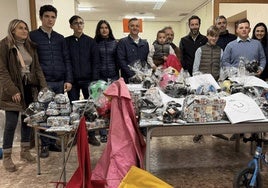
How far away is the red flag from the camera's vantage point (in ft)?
5.89

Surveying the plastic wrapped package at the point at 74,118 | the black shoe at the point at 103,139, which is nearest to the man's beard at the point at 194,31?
the black shoe at the point at 103,139

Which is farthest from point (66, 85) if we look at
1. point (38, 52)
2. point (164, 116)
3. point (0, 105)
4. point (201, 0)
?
point (201, 0)

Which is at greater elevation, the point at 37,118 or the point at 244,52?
the point at 244,52

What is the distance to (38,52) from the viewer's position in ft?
9.06

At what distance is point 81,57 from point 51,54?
0.33 meters

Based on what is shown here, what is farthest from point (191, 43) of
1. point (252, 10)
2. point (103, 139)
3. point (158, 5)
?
point (158, 5)

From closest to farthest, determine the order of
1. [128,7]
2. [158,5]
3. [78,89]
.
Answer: [78,89] < [158,5] < [128,7]

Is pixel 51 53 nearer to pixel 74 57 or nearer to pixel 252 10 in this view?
pixel 74 57

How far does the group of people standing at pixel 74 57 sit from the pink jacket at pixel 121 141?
36.6 inches

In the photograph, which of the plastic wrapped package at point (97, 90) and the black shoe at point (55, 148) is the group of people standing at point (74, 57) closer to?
the black shoe at point (55, 148)

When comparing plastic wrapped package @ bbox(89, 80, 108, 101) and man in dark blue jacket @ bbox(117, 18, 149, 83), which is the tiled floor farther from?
man in dark blue jacket @ bbox(117, 18, 149, 83)

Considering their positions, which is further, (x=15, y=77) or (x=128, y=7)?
(x=128, y=7)

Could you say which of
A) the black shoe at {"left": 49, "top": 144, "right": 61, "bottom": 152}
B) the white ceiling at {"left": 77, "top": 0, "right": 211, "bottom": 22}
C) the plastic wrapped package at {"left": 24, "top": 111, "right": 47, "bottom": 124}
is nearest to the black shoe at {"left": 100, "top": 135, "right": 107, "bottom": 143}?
the black shoe at {"left": 49, "top": 144, "right": 61, "bottom": 152}

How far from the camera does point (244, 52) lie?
9.41 ft
